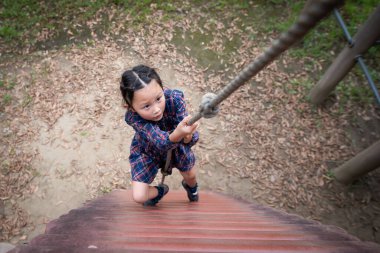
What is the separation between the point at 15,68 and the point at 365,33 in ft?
19.8

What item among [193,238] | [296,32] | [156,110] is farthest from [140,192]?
[296,32]

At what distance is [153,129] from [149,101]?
0.86 feet

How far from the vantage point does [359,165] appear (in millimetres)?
3918

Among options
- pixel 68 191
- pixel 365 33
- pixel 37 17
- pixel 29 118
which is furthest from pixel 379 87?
pixel 37 17

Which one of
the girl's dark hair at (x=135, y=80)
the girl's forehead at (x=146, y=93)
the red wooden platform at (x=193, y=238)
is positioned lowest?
the red wooden platform at (x=193, y=238)

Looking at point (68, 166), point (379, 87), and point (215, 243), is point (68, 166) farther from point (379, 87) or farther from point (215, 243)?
point (379, 87)

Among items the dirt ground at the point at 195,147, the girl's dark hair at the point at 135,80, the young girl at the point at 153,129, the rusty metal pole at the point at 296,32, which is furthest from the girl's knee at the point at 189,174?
the rusty metal pole at the point at 296,32

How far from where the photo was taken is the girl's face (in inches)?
82.7

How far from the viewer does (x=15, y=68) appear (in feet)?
18.3

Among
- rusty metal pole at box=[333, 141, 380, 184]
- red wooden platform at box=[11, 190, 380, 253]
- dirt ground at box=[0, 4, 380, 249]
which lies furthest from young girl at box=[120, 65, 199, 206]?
rusty metal pole at box=[333, 141, 380, 184]

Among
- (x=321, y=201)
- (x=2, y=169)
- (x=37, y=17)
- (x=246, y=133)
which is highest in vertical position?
(x=37, y=17)

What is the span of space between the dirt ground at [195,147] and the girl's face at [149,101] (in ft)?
7.91

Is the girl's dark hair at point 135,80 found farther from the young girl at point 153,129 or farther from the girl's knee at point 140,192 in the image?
the girl's knee at point 140,192

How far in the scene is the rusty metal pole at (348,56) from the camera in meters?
3.62
